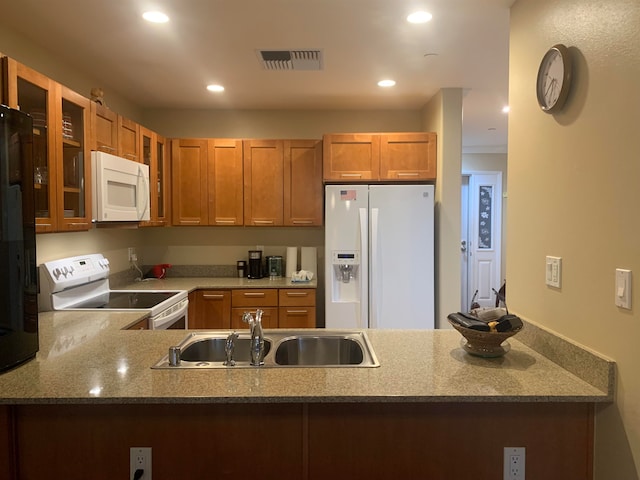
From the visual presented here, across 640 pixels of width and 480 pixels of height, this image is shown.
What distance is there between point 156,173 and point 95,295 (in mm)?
1196

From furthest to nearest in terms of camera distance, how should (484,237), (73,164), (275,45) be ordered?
(484,237)
(275,45)
(73,164)

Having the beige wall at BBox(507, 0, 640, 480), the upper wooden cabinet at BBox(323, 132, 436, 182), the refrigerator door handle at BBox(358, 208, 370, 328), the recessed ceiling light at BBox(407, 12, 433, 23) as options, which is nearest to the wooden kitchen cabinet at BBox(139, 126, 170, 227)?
the upper wooden cabinet at BBox(323, 132, 436, 182)

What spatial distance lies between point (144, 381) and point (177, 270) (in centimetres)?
306

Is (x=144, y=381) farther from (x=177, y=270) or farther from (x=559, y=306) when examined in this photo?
(x=177, y=270)

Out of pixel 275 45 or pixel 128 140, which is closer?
pixel 275 45

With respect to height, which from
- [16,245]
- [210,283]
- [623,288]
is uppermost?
[16,245]

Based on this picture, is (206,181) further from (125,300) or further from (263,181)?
(125,300)

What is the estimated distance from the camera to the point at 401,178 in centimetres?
390

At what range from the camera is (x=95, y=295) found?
315 centimetres

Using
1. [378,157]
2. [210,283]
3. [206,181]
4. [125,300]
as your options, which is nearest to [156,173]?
[206,181]

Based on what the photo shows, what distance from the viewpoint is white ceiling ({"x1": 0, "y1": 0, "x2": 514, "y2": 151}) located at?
2291 mm

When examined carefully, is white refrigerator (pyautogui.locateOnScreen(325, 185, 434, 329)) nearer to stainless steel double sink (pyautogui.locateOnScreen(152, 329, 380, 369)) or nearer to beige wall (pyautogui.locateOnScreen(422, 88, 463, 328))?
beige wall (pyautogui.locateOnScreen(422, 88, 463, 328))

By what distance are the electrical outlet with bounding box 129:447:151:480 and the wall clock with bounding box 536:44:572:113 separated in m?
1.87

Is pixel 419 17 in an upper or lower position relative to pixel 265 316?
upper
